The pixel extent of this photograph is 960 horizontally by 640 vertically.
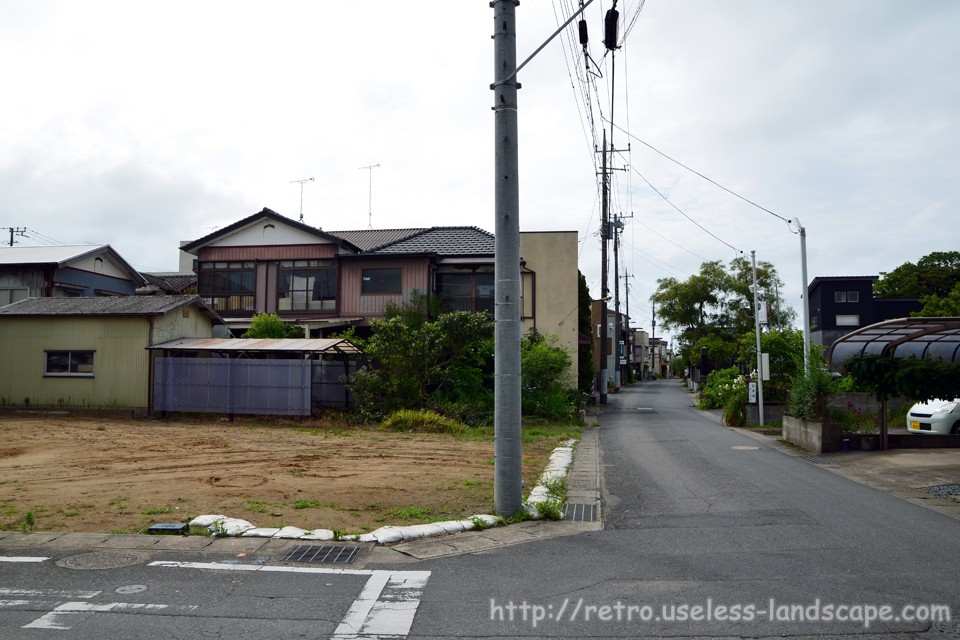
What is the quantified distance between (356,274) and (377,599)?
23.6 meters

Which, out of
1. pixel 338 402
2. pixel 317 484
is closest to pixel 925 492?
pixel 317 484

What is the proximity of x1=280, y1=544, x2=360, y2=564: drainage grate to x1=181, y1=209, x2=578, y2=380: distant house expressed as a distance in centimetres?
2019

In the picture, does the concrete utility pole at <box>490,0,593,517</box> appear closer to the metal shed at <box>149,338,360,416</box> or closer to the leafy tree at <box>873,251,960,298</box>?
the metal shed at <box>149,338,360,416</box>

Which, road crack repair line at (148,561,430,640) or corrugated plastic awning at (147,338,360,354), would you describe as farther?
corrugated plastic awning at (147,338,360,354)

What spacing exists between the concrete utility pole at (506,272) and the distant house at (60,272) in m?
26.3

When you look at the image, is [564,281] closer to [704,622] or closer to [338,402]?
[338,402]

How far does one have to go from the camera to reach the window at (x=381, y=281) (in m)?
27.7

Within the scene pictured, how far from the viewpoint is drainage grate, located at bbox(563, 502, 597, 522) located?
884 centimetres

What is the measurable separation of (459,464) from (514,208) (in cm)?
624

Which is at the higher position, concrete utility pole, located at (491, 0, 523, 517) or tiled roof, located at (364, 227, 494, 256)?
tiled roof, located at (364, 227, 494, 256)

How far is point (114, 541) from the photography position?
24.0ft

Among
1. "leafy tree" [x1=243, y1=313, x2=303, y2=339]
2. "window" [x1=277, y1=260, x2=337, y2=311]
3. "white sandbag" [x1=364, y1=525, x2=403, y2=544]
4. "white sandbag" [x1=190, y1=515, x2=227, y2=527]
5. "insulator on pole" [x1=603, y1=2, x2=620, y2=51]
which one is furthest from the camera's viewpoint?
"window" [x1=277, y1=260, x2=337, y2=311]

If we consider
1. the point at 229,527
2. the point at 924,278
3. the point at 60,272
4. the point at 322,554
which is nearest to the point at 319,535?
the point at 322,554

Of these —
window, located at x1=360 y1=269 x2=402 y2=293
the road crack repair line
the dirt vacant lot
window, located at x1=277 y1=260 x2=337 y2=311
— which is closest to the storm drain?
the dirt vacant lot
